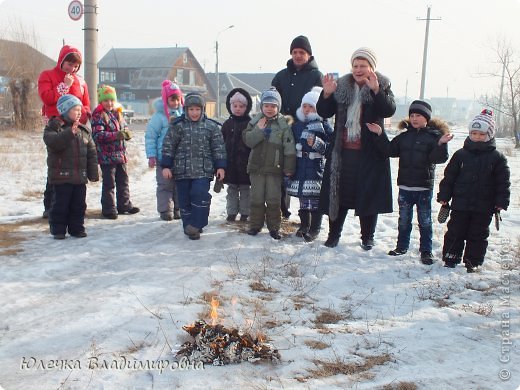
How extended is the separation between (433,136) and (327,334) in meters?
2.77

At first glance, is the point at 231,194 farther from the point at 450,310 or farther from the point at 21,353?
the point at 21,353

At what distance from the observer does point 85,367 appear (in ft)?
9.78

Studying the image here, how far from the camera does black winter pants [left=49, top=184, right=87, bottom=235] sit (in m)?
5.85

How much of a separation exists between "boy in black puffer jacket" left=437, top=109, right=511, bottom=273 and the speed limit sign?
278 inches

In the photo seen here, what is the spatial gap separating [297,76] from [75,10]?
483 cm

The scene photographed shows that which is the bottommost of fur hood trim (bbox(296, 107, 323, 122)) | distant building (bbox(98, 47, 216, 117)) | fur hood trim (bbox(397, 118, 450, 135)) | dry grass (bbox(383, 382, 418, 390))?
dry grass (bbox(383, 382, 418, 390))

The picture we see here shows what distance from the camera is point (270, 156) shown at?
19.9 ft

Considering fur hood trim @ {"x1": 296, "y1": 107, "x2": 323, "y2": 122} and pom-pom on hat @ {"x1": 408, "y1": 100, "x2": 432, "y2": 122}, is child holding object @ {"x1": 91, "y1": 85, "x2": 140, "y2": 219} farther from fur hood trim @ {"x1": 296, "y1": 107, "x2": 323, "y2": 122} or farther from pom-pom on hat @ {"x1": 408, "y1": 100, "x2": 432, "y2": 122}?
pom-pom on hat @ {"x1": 408, "y1": 100, "x2": 432, "y2": 122}

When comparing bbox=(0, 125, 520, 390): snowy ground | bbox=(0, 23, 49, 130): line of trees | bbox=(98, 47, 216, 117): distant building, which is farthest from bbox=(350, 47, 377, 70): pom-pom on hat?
bbox=(98, 47, 216, 117): distant building

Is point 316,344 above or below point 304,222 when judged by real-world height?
below

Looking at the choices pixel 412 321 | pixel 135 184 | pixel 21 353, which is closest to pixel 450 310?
pixel 412 321

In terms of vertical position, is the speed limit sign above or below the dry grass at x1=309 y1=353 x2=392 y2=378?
above

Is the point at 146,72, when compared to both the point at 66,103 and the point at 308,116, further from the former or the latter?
the point at 308,116

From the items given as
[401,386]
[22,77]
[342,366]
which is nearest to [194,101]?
[342,366]
